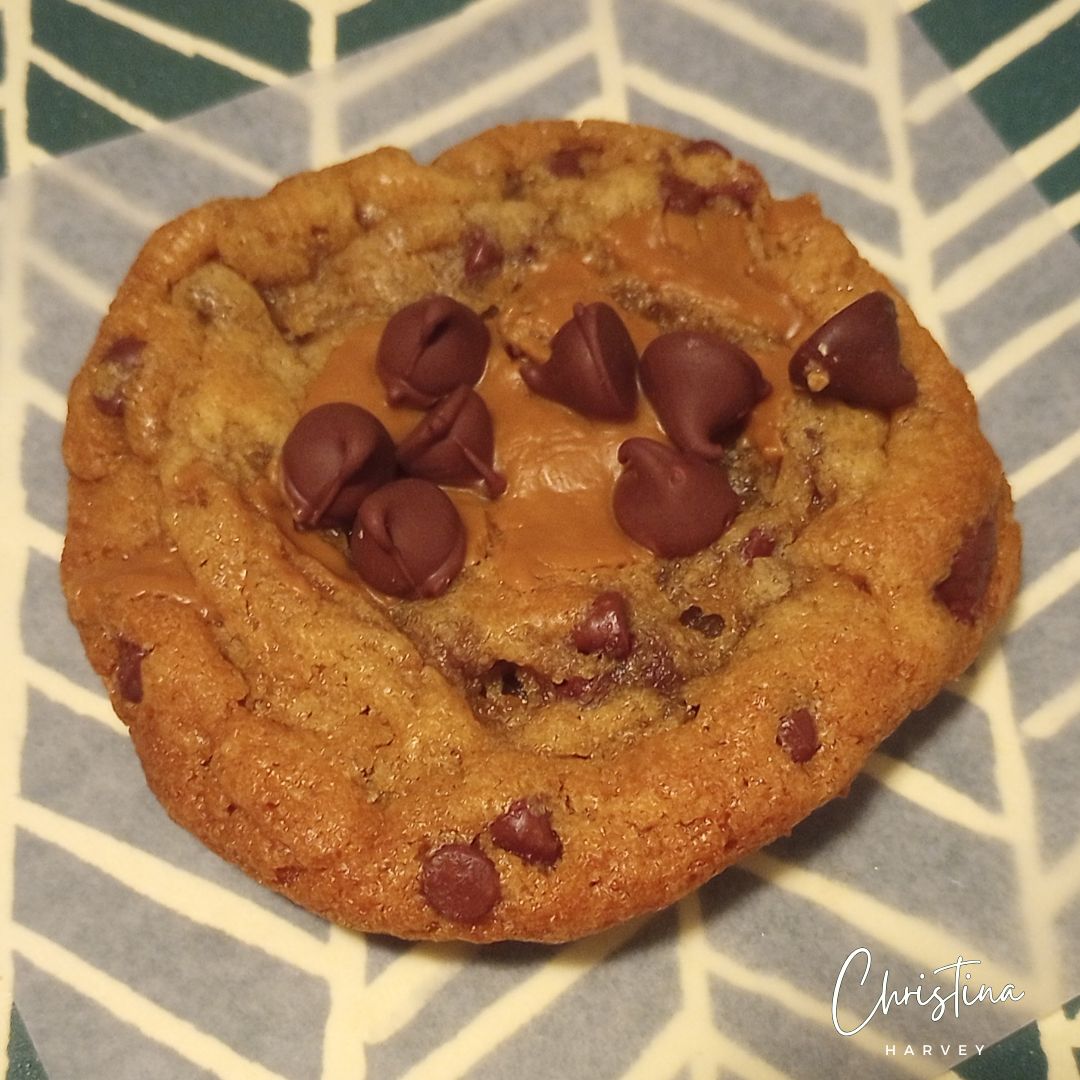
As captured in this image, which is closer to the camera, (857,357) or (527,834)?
(527,834)

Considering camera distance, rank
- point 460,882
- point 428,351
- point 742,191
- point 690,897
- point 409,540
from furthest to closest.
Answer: point 742,191 < point 690,897 < point 428,351 < point 409,540 < point 460,882

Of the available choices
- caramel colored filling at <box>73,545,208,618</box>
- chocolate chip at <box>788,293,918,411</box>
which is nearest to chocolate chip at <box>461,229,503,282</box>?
chocolate chip at <box>788,293,918,411</box>

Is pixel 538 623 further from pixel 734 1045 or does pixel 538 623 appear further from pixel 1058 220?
pixel 1058 220

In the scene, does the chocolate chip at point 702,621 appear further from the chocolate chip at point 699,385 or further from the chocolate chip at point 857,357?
the chocolate chip at point 857,357

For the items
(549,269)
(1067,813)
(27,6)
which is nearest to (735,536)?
(549,269)

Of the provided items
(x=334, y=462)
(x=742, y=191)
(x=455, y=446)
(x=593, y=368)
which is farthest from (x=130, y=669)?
(x=742, y=191)

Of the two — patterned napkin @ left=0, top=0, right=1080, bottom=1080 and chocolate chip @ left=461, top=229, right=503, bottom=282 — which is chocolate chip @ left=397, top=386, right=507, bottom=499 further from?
patterned napkin @ left=0, top=0, right=1080, bottom=1080

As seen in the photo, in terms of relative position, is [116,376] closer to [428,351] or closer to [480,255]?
[428,351]
